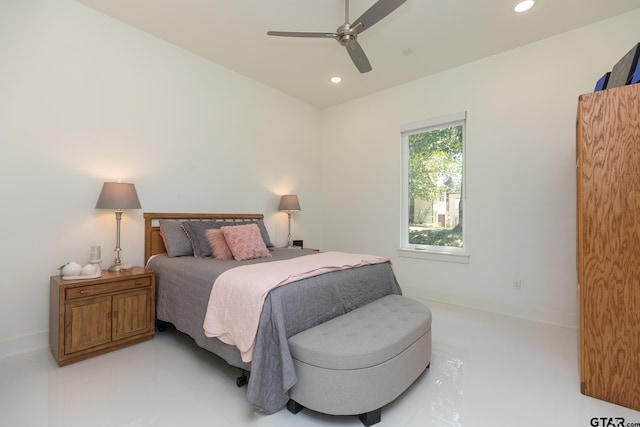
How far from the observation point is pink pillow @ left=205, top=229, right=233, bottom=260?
293cm

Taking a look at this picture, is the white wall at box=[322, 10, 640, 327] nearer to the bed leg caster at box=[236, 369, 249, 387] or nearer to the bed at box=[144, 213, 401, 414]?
the bed at box=[144, 213, 401, 414]

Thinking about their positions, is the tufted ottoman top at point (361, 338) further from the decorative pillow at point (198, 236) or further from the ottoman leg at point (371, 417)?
the decorative pillow at point (198, 236)

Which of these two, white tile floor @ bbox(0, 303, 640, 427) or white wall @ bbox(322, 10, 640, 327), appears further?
white wall @ bbox(322, 10, 640, 327)

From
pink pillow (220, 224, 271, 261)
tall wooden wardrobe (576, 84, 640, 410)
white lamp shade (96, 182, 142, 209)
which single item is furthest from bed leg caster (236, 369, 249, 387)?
tall wooden wardrobe (576, 84, 640, 410)

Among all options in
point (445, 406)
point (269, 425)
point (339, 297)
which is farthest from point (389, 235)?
point (269, 425)

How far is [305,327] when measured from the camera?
189cm

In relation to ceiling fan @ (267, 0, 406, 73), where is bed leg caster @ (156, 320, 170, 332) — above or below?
below

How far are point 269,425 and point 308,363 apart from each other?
1.28 feet

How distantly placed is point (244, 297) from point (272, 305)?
0.66 ft

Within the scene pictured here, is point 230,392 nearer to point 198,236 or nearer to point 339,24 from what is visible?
point 198,236

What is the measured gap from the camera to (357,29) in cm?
236

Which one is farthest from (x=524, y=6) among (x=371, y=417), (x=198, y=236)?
(x=198, y=236)

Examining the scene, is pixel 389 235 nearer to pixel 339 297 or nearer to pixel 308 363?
pixel 339 297

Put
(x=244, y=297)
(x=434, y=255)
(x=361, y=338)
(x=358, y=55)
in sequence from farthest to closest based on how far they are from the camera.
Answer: (x=434, y=255)
(x=358, y=55)
(x=244, y=297)
(x=361, y=338)
